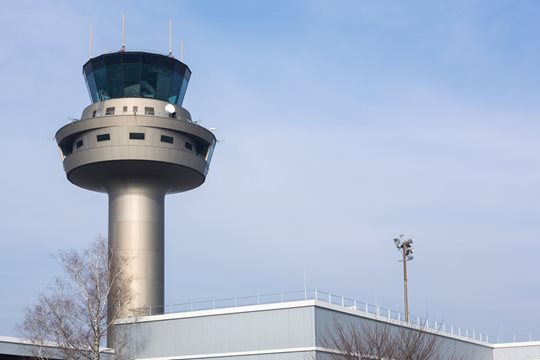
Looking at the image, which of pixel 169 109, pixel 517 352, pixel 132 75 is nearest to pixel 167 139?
pixel 169 109

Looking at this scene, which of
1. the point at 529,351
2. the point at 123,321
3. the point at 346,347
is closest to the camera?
the point at 346,347

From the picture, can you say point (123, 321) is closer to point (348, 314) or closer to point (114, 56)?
point (348, 314)

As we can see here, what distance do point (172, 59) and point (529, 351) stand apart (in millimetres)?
33502

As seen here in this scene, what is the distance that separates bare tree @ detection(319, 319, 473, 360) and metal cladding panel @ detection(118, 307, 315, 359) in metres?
1.44

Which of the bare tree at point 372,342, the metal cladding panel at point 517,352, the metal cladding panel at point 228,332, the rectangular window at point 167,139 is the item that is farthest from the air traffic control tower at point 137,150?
the metal cladding panel at point 517,352

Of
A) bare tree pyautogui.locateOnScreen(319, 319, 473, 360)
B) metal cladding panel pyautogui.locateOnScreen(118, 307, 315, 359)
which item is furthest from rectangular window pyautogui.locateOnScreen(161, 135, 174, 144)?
bare tree pyautogui.locateOnScreen(319, 319, 473, 360)

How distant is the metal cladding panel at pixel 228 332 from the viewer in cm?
4759

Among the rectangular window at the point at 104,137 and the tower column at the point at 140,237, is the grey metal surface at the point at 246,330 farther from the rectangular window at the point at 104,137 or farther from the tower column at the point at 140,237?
the rectangular window at the point at 104,137

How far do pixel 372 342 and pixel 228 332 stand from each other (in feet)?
29.6

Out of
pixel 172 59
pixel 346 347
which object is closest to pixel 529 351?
pixel 346 347

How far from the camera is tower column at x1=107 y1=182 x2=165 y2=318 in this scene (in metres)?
59.2

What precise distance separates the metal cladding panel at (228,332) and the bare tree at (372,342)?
144 cm

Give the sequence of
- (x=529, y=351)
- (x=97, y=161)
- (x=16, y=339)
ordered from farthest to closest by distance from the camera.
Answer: (x=529, y=351)
(x=97, y=161)
(x=16, y=339)

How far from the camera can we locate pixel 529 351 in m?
67.9
